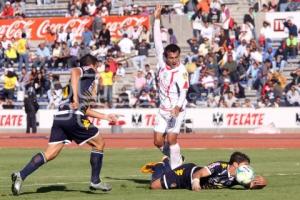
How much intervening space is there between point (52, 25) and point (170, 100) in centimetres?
3167

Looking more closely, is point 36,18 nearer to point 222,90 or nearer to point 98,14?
point 98,14

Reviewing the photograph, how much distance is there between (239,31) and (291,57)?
2579mm

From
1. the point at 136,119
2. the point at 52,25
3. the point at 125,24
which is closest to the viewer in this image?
the point at 136,119

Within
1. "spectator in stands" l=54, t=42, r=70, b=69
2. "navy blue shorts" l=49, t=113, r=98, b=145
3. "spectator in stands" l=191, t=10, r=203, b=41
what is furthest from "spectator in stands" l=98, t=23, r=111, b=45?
"navy blue shorts" l=49, t=113, r=98, b=145

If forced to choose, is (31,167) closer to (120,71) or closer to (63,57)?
(120,71)

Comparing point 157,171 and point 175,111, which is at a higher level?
point 175,111

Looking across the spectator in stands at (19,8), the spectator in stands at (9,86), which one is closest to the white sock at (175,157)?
the spectator in stands at (9,86)

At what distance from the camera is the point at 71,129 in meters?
16.3

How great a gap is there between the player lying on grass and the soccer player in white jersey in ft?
3.85

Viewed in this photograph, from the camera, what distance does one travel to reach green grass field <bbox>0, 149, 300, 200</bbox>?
15773mm

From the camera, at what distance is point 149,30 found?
46.6m

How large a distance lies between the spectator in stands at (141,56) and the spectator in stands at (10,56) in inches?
232

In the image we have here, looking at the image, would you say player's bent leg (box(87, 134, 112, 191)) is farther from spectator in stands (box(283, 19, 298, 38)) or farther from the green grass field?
spectator in stands (box(283, 19, 298, 38))

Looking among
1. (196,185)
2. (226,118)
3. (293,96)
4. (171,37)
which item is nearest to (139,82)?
(171,37)
